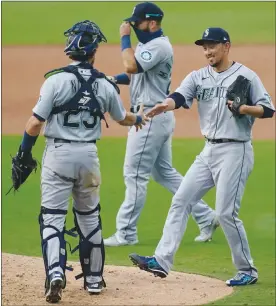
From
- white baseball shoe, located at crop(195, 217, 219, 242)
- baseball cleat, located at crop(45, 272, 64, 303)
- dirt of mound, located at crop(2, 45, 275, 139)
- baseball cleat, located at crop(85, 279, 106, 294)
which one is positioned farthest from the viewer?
dirt of mound, located at crop(2, 45, 275, 139)

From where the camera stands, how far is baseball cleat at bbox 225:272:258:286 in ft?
24.5

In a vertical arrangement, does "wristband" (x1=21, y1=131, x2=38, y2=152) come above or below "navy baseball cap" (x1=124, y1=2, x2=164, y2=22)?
below

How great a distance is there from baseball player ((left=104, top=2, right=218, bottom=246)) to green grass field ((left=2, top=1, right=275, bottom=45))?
13354mm

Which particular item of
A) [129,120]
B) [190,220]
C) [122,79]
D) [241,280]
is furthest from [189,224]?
[129,120]

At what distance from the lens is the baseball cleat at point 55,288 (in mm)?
6637

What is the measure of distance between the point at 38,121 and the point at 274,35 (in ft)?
55.4

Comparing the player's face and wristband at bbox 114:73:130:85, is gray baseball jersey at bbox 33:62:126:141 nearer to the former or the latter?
the player's face

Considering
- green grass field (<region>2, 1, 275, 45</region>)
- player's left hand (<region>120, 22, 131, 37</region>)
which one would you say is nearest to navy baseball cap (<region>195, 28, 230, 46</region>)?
player's left hand (<region>120, 22, 131, 37</region>)

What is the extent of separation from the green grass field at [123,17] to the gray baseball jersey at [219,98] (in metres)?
14.7

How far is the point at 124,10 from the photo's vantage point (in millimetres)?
25234

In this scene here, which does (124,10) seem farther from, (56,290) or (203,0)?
(56,290)

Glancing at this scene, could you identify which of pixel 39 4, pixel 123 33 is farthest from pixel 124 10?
pixel 123 33

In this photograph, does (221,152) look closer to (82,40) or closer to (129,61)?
(82,40)

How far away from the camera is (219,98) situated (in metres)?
7.49
